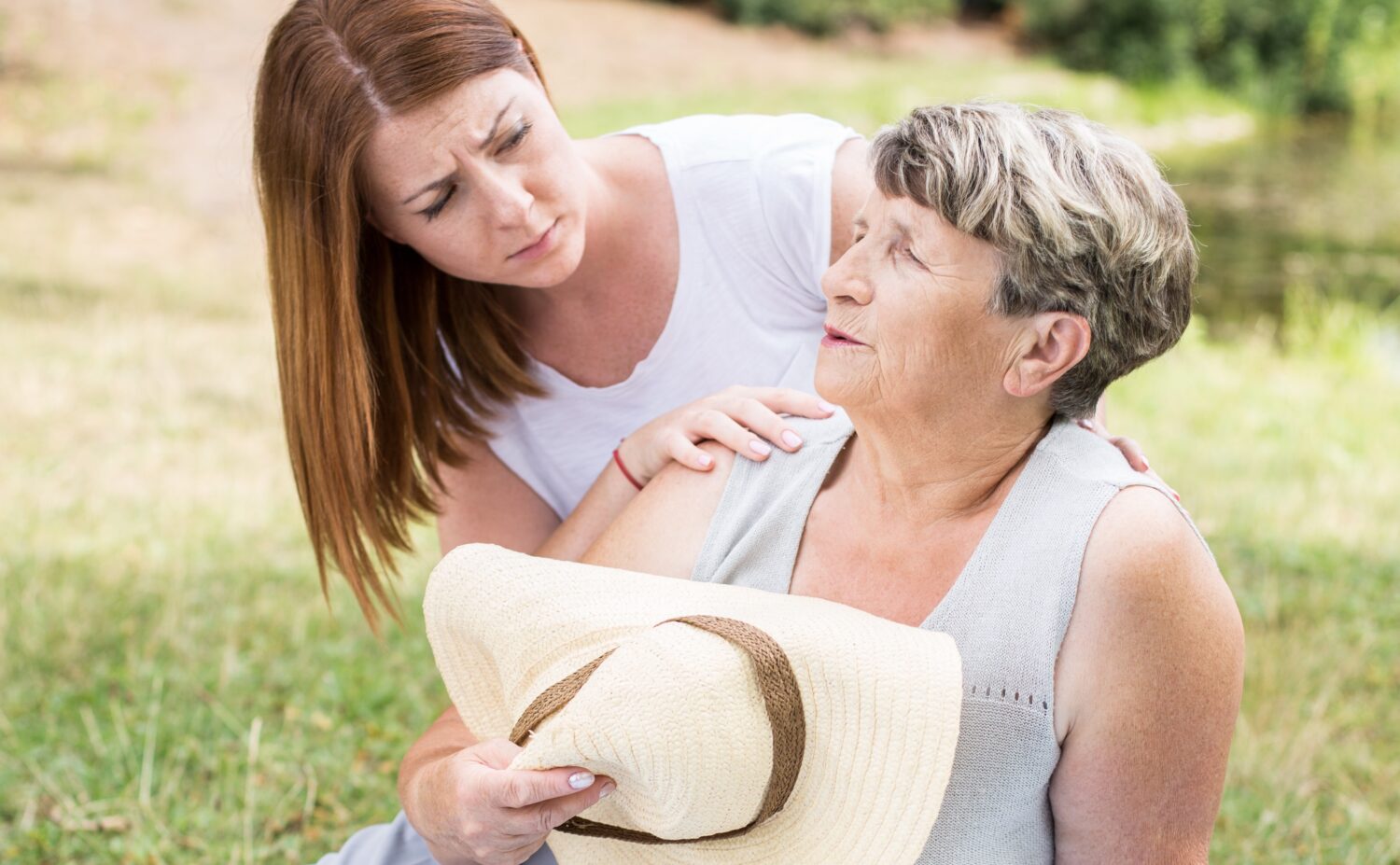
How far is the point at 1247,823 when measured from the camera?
313 cm

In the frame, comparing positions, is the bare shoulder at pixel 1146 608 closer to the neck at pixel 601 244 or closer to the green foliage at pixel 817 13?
the neck at pixel 601 244

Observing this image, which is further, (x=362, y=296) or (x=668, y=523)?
(x=362, y=296)

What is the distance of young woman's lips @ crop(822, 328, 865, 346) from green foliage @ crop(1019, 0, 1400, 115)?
2052cm

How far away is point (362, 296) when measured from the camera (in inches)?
103

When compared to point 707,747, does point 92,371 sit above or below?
below

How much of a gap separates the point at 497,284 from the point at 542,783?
1343mm

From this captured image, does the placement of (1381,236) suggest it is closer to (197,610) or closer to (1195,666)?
(197,610)

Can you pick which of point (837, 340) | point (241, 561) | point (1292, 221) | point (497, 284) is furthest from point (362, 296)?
point (1292, 221)

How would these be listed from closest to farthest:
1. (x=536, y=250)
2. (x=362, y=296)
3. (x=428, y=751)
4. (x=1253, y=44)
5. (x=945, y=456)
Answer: (x=945, y=456) → (x=428, y=751) → (x=536, y=250) → (x=362, y=296) → (x=1253, y=44)

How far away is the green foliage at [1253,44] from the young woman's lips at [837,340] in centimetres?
2052

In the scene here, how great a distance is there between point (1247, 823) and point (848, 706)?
190 centimetres

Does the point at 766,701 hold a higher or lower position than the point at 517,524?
higher

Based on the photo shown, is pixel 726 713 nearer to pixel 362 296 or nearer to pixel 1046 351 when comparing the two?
pixel 1046 351

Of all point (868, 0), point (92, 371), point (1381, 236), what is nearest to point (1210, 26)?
point (868, 0)
